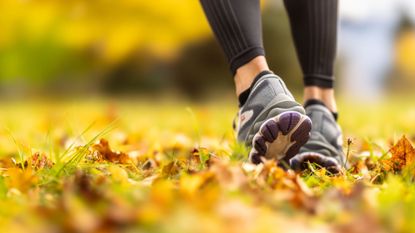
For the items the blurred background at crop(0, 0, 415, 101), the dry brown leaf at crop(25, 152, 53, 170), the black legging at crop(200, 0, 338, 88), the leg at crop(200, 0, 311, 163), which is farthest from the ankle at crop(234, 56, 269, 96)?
the blurred background at crop(0, 0, 415, 101)

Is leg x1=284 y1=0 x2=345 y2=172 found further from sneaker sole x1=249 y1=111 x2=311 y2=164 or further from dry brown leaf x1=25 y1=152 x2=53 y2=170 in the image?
dry brown leaf x1=25 y1=152 x2=53 y2=170

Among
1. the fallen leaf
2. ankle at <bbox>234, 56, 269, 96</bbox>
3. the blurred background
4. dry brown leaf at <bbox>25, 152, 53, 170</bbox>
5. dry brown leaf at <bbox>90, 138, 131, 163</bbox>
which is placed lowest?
the blurred background

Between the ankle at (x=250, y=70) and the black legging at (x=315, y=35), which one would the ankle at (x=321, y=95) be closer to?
the black legging at (x=315, y=35)

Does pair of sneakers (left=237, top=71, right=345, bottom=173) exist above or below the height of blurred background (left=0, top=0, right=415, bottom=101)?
above

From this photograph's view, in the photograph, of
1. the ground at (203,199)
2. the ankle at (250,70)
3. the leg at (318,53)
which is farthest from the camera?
the leg at (318,53)

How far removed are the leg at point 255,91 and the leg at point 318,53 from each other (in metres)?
0.26

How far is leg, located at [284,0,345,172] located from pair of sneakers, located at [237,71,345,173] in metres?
0.07

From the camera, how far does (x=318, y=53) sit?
1.90 m

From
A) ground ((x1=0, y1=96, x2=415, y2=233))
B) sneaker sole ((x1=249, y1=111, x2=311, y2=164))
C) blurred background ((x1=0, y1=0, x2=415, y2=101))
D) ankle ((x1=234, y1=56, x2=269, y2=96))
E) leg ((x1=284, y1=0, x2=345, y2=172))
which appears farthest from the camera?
blurred background ((x1=0, y1=0, x2=415, y2=101))

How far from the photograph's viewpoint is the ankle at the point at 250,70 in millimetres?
1620

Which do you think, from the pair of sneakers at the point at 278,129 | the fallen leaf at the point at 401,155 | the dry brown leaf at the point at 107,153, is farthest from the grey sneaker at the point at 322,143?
the dry brown leaf at the point at 107,153

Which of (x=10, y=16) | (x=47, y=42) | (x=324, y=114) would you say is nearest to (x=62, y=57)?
(x=47, y=42)

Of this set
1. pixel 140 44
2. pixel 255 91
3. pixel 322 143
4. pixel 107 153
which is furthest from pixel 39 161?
pixel 140 44

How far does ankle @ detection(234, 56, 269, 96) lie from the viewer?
162 centimetres
